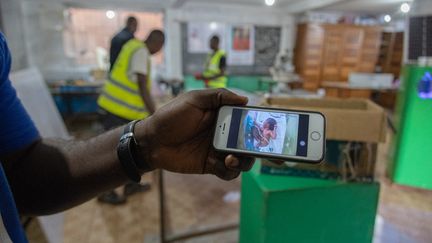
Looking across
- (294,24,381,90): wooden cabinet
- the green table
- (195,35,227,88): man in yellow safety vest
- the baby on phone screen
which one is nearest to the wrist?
the baby on phone screen

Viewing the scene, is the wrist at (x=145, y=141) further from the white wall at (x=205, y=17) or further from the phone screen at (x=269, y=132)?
the white wall at (x=205, y=17)

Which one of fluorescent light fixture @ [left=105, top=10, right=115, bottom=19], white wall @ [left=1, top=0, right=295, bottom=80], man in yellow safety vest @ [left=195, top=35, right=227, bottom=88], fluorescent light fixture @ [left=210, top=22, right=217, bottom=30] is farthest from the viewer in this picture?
fluorescent light fixture @ [left=210, top=22, right=217, bottom=30]

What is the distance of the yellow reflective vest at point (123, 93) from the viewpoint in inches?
75.6

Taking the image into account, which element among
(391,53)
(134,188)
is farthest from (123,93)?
(391,53)

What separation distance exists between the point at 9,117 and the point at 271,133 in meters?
0.56

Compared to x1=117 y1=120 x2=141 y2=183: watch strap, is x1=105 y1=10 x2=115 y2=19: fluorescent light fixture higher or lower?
higher

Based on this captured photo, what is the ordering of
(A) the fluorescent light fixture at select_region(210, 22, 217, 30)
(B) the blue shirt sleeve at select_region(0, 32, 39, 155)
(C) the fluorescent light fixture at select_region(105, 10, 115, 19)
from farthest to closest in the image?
(A) the fluorescent light fixture at select_region(210, 22, 217, 30) < (C) the fluorescent light fixture at select_region(105, 10, 115, 19) < (B) the blue shirt sleeve at select_region(0, 32, 39, 155)

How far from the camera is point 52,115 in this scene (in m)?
2.78

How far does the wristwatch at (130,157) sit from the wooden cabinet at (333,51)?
18.4ft

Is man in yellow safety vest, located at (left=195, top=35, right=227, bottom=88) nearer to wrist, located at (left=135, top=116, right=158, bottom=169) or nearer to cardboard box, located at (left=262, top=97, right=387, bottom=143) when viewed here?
cardboard box, located at (left=262, top=97, right=387, bottom=143)

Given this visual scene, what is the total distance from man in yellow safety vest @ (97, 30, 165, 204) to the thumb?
1343 millimetres

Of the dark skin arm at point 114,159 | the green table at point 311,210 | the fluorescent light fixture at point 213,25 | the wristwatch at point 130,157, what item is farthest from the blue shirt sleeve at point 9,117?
the fluorescent light fixture at point 213,25

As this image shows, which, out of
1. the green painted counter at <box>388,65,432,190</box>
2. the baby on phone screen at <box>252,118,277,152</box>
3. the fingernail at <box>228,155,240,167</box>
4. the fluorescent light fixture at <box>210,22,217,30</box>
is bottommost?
the green painted counter at <box>388,65,432,190</box>

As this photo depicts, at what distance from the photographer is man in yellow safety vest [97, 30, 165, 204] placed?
6.18 ft
